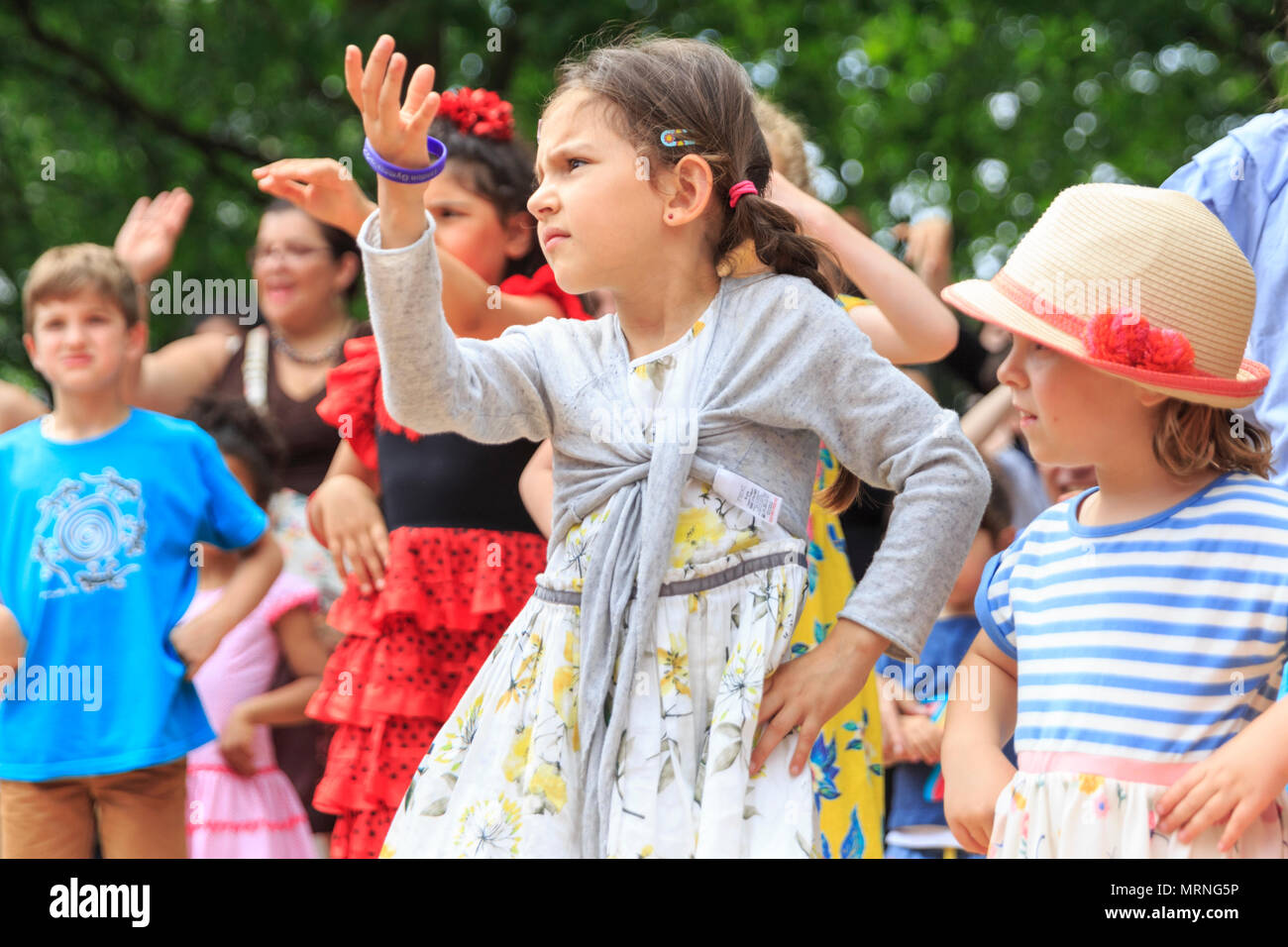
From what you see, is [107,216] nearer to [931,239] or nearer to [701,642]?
[931,239]

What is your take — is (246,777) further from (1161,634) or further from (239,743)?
(1161,634)

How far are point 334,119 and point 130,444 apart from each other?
23.6ft

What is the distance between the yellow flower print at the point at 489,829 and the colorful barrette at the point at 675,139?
998mm

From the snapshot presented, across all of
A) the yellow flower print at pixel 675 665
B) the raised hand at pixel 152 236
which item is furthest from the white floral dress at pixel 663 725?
the raised hand at pixel 152 236

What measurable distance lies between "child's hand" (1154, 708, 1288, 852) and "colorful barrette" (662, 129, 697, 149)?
3.81 feet

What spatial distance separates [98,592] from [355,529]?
2.13ft

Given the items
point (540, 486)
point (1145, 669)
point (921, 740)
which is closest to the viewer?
point (1145, 669)

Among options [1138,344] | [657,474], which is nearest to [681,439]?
[657,474]

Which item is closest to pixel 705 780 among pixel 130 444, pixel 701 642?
pixel 701 642

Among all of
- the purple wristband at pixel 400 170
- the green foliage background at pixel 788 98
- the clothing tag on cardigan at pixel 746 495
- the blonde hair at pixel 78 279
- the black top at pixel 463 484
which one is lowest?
the clothing tag on cardigan at pixel 746 495

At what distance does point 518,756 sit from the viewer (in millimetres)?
2098

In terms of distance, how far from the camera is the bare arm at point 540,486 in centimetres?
292

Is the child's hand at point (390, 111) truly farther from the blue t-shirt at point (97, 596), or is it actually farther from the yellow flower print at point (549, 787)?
the blue t-shirt at point (97, 596)

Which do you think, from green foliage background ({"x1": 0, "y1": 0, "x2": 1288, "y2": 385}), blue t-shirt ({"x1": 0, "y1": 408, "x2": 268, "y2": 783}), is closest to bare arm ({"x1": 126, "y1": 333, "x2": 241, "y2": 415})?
blue t-shirt ({"x1": 0, "y1": 408, "x2": 268, "y2": 783})
